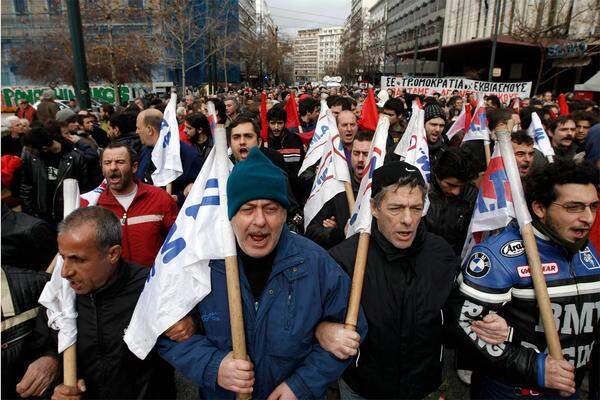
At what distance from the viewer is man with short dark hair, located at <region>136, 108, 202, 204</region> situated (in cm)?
469

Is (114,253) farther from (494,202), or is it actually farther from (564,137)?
(564,137)

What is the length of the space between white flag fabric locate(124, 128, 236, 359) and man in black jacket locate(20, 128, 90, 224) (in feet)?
10.6

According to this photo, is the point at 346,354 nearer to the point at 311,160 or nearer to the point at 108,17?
the point at 311,160

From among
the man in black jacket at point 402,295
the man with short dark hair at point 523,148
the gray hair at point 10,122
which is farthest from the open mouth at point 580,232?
the gray hair at point 10,122

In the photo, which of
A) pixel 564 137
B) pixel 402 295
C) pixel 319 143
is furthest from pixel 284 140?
pixel 402 295

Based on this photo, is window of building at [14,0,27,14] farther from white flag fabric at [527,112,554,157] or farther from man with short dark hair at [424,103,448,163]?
white flag fabric at [527,112,554,157]

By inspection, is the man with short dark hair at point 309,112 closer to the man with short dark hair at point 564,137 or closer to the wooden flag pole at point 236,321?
the man with short dark hair at point 564,137

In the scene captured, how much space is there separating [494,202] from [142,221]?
2.53 meters

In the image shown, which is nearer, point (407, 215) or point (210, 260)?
point (210, 260)

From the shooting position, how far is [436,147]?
16.5ft

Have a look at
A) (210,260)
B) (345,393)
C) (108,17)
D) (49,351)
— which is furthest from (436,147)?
(108,17)

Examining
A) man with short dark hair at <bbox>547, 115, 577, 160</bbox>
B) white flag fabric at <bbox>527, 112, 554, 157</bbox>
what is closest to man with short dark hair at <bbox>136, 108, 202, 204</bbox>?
white flag fabric at <bbox>527, 112, 554, 157</bbox>

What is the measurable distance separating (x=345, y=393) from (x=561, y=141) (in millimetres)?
4612

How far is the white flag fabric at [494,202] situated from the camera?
2.33 meters
